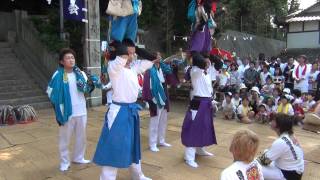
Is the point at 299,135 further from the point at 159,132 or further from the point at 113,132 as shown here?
the point at 113,132

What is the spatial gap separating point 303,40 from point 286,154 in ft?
63.0

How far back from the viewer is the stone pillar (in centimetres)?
1088

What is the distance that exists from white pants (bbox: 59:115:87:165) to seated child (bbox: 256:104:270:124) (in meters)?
5.06

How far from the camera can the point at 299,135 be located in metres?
7.70

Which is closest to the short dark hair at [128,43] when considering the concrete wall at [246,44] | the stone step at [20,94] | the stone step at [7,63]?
the stone step at [20,94]

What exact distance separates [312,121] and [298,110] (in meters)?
3.00

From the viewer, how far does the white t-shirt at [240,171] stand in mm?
2938

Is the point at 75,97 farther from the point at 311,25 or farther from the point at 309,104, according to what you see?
the point at 311,25

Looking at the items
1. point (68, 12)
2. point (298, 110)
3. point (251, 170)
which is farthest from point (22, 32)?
point (251, 170)

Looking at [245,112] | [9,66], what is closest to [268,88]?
[245,112]

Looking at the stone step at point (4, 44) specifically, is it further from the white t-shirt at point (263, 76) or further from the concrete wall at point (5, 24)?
the white t-shirt at point (263, 76)

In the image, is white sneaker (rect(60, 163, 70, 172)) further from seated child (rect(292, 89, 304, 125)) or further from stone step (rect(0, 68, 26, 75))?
stone step (rect(0, 68, 26, 75))

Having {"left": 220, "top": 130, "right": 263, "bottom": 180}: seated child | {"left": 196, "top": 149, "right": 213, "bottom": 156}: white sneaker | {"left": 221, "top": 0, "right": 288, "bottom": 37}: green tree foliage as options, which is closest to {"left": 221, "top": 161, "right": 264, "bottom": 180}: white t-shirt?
{"left": 220, "top": 130, "right": 263, "bottom": 180}: seated child

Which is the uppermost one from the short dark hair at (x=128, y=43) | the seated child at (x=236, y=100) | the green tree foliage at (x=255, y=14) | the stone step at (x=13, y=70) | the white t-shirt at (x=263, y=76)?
the green tree foliage at (x=255, y=14)
